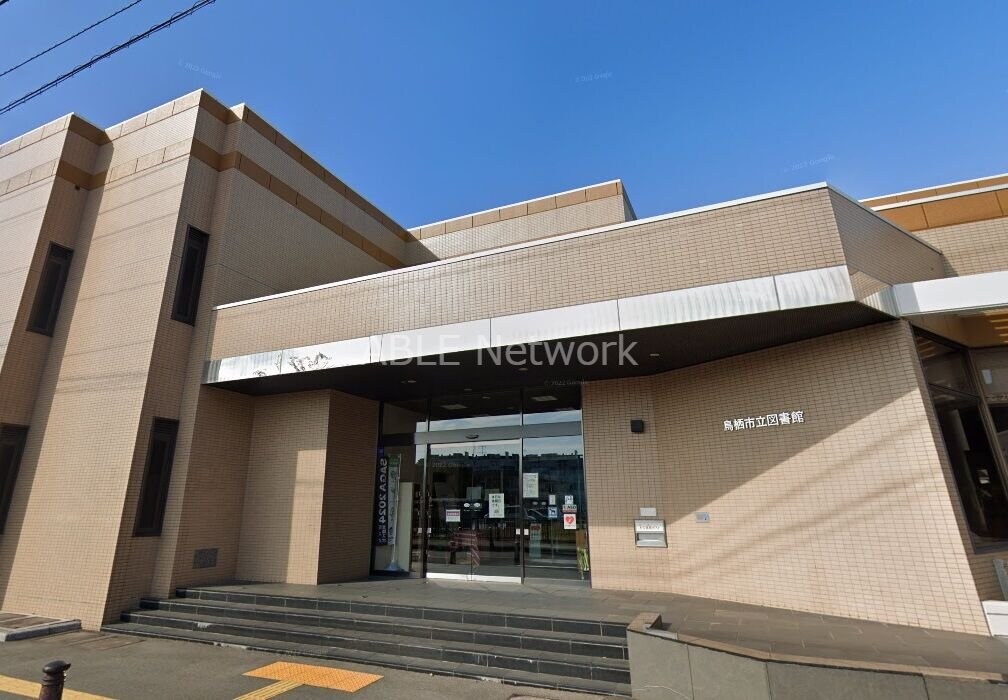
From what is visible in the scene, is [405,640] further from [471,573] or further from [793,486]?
[793,486]

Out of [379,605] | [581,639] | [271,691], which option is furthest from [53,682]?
[581,639]

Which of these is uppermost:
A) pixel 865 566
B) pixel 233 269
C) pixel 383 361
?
pixel 233 269

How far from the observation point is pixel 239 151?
10.7m

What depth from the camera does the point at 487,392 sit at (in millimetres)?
10320

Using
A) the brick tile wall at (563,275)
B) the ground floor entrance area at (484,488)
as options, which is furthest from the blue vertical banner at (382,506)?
the brick tile wall at (563,275)

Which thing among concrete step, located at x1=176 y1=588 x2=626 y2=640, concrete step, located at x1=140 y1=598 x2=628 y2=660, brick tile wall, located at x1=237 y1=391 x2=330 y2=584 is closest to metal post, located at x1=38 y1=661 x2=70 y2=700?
concrete step, located at x1=140 y1=598 x2=628 y2=660

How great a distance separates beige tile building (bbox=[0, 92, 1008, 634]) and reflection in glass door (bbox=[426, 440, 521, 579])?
0.21ft

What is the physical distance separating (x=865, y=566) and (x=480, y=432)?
21.2 feet

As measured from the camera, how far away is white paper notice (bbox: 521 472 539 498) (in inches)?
382

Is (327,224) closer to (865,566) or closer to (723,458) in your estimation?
(723,458)

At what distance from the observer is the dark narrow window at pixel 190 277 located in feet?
31.9

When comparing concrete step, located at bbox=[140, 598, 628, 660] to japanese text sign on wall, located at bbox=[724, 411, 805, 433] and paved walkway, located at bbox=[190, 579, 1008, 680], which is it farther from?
japanese text sign on wall, located at bbox=[724, 411, 805, 433]

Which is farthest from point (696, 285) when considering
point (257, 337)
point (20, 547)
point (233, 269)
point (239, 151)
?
point (20, 547)

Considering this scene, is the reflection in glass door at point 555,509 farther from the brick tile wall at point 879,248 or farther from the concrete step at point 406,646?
the brick tile wall at point 879,248
